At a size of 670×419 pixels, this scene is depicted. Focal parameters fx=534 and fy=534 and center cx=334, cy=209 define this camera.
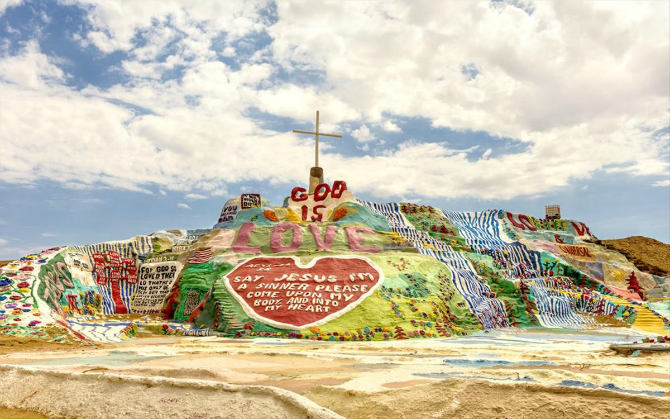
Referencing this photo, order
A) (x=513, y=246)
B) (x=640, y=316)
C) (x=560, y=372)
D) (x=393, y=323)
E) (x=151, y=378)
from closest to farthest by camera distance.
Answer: (x=151, y=378), (x=560, y=372), (x=393, y=323), (x=640, y=316), (x=513, y=246)

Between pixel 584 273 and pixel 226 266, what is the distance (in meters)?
15.0

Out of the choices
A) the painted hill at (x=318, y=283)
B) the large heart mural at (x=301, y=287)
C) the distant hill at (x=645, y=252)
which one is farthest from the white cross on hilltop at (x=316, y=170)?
the distant hill at (x=645, y=252)

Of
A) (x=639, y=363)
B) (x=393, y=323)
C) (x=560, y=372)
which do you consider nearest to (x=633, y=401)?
(x=560, y=372)

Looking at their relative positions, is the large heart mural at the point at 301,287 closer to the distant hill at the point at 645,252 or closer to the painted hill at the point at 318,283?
the painted hill at the point at 318,283

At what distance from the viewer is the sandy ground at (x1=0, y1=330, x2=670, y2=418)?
152 inches

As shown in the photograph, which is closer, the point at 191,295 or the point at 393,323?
the point at 393,323

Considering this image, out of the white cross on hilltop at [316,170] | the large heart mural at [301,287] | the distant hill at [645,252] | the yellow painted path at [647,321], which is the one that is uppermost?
the white cross on hilltop at [316,170]

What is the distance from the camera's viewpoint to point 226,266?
15.0 m

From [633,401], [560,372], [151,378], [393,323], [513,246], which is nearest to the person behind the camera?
[633,401]

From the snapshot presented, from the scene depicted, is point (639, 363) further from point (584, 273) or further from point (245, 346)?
point (584, 273)

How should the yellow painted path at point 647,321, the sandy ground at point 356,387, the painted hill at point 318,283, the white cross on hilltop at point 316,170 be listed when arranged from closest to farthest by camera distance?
the sandy ground at point 356,387 → the painted hill at point 318,283 → the yellow painted path at point 647,321 → the white cross on hilltop at point 316,170

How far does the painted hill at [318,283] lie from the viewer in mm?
12086

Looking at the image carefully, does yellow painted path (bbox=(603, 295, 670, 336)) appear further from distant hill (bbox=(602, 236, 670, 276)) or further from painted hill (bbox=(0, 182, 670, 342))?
distant hill (bbox=(602, 236, 670, 276))

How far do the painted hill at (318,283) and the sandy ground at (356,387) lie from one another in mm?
4590
